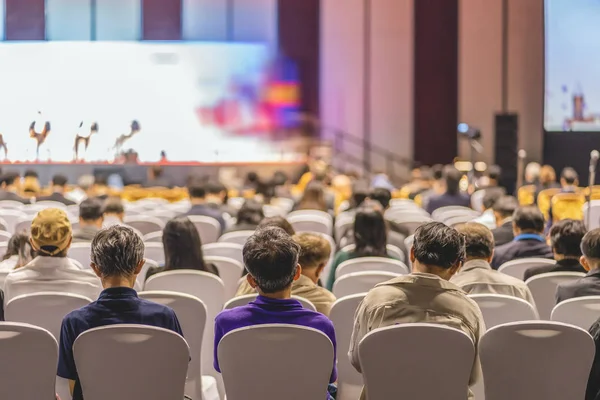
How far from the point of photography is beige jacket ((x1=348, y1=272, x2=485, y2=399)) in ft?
12.4

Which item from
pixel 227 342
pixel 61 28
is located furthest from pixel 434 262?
pixel 61 28

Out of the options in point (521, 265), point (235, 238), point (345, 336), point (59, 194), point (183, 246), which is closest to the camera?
point (345, 336)

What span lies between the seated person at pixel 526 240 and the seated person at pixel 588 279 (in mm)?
1717

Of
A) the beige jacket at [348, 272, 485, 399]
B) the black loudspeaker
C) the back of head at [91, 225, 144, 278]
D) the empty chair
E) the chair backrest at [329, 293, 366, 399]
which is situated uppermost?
the black loudspeaker

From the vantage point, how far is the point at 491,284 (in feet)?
16.3

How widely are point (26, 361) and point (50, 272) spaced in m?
1.43

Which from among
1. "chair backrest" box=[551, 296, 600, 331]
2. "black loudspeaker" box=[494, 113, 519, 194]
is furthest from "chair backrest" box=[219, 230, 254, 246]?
"black loudspeaker" box=[494, 113, 519, 194]

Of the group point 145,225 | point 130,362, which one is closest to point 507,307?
point 130,362

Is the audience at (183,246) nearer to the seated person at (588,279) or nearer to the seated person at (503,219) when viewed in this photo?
the seated person at (588,279)

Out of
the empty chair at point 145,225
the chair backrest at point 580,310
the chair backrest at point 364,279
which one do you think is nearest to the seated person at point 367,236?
the chair backrest at point 364,279

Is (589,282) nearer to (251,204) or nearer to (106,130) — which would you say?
(251,204)

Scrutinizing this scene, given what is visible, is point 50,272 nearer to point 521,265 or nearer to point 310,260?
point 310,260

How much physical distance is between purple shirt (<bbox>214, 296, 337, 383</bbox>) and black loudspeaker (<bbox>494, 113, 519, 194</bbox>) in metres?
14.0

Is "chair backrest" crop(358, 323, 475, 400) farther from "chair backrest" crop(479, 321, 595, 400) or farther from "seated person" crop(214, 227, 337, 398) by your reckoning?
"seated person" crop(214, 227, 337, 398)
